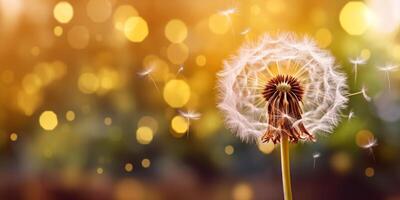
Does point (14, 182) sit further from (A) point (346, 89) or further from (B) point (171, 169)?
(A) point (346, 89)

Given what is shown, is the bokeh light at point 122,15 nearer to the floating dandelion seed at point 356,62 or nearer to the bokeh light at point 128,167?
the bokeh light at point 128,167

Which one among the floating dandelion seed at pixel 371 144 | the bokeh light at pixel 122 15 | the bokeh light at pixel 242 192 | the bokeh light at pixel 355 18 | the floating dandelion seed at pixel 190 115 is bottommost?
the bokeh light at pixel 242 192

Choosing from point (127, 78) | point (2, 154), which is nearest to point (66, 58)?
point (127, 78)

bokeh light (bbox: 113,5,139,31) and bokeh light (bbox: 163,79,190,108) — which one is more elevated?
bokeh light (bbox: 113,5,139,31)

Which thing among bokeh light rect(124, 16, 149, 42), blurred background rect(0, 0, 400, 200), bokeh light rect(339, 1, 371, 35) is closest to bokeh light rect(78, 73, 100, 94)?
blurred background rect(0, 0, 400, 200)

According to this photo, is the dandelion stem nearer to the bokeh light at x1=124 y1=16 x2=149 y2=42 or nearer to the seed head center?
the seed head center

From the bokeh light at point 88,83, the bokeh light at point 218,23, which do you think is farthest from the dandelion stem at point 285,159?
the bokeh light at point 88,83

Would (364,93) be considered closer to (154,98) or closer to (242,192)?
(242,192)
